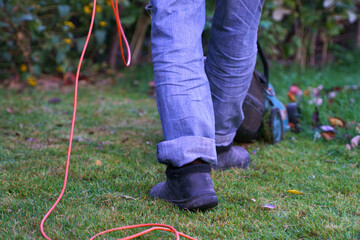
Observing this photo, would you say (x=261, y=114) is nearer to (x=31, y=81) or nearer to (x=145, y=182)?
(x=145, y=182)

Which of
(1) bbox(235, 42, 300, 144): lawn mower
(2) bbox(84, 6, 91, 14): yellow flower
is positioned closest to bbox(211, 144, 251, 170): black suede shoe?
(1) bbox(235, 42, 300, 144): lawn mower

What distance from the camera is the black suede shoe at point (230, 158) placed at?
1818mm

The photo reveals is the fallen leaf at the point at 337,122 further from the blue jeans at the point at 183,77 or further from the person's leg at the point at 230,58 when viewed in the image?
the blue jeans at the point at 183,77

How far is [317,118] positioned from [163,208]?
5.30 feet

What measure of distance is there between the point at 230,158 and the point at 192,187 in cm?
55

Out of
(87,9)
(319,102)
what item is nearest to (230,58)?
(319,102)

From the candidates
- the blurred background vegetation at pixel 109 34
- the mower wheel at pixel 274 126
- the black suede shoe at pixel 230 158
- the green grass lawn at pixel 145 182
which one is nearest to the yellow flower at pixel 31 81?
the blurred background vegetation at pixel 109 34

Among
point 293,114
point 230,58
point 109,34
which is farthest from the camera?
point 109,34

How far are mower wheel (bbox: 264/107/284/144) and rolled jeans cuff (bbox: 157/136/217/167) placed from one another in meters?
1.01

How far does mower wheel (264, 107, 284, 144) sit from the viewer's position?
88.8 inches

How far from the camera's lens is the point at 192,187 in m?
1.32

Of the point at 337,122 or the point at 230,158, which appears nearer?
the point at 230,158

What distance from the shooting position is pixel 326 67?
5066 mm

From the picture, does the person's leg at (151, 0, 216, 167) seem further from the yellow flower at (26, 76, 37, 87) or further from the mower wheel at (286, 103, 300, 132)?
the yellow flower at (26, 76, 37, 87)
